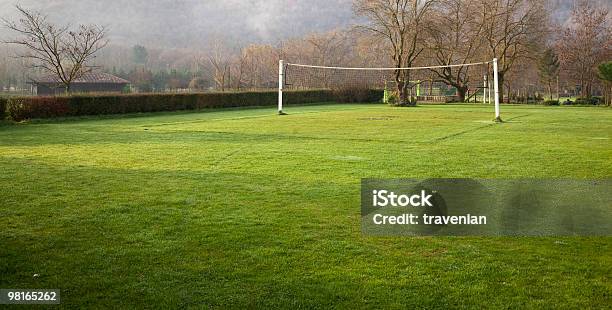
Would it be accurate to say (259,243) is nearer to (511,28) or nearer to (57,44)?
(57,44)

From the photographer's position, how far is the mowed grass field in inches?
155

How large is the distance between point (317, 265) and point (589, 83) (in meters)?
52.6

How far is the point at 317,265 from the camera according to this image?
4504 mm

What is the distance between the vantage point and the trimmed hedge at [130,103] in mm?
22452

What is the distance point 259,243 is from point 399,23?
40.5 m

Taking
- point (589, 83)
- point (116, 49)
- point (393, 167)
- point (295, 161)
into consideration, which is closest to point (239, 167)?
point (295, 161)

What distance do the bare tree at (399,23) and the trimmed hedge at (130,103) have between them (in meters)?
7.38

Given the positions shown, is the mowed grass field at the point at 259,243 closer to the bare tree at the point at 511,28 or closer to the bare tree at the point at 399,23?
the bare tree at the point at 399,23

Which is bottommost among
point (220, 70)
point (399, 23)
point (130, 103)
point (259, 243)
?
point (259, 243)

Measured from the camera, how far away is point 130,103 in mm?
27438

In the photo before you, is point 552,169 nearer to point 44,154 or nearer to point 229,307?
point 229,307

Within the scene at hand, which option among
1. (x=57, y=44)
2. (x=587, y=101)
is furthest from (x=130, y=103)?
(x=587, y=101)

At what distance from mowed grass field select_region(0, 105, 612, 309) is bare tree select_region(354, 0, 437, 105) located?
108 ft

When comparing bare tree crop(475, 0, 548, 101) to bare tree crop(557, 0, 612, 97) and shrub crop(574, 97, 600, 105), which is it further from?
shrub crop(574, 97, 600, 105)
